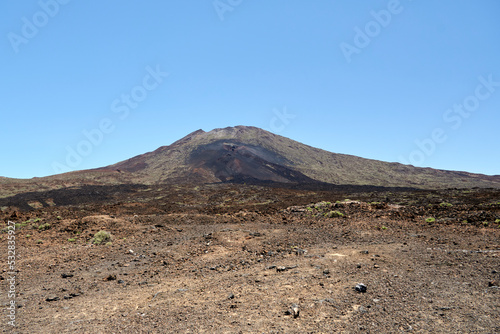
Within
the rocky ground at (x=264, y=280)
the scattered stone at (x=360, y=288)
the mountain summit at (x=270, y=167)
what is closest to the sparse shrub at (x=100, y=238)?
the rocky ground at (x=264, y=280)

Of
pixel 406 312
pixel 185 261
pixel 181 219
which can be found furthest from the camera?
pixel 181 219

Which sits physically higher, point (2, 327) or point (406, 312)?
point (406, 312)

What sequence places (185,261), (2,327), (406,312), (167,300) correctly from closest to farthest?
(406,312) < (2,327) < (167,300) < (185,261)

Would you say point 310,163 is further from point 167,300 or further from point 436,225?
point 167,300

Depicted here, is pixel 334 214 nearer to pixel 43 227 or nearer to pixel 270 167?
pixel 43 227

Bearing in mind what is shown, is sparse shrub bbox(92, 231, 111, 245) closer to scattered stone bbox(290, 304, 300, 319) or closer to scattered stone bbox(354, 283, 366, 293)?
scattered stone bbox(290, 304, 300, 319)

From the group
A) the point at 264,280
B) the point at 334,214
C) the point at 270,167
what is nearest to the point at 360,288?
the point at 264,280

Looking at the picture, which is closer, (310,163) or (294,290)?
(294,290)

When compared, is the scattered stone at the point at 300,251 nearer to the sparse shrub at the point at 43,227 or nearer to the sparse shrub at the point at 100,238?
the sparse shrub at the point at 100,238

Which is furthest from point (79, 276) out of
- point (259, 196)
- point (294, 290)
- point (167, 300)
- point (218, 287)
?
point (259, 196)

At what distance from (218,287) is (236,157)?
110514 mm

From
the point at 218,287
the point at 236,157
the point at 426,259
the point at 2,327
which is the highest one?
the point at 236,157

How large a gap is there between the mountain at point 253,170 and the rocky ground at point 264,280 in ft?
218

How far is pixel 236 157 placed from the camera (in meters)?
118
